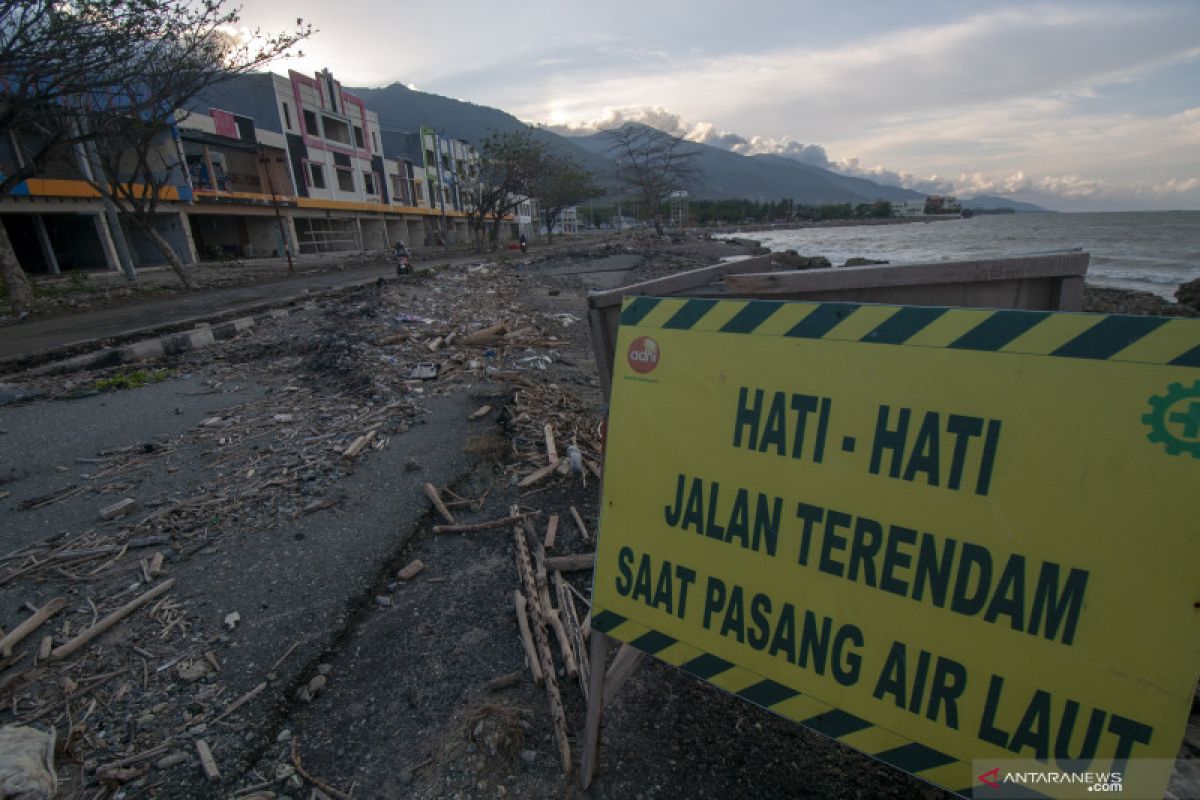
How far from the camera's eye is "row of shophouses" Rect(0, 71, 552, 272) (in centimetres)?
2564

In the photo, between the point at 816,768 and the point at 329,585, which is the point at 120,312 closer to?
the point at 329,585

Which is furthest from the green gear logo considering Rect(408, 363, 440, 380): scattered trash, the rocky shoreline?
the rocky shoreline

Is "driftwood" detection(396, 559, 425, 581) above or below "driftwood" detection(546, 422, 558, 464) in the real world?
below

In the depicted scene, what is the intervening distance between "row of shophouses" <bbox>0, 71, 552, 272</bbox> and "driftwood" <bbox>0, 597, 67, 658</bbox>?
2607cm

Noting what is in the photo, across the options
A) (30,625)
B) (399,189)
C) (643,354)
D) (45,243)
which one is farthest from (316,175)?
(643,354)

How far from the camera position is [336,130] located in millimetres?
48562

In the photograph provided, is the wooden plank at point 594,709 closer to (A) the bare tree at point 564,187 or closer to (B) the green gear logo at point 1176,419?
(B) the green gear logo at point 1176,419

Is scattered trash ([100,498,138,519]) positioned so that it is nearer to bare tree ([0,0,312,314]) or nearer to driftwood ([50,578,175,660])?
driftwood ([50,578,175,660])

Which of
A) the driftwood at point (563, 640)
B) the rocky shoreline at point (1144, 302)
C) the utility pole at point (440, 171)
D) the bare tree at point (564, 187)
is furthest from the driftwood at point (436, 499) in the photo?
the utility pole at point (440, 171)

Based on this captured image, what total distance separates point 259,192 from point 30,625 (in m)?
45.7

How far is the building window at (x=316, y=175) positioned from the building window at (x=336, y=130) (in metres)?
4.05

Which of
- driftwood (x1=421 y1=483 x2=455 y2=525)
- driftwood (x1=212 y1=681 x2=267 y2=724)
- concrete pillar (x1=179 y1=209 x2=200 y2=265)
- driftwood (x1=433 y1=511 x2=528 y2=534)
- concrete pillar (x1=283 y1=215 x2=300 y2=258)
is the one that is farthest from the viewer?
concrete pillar (x1=283 y1=215 x2=300 y2=258)

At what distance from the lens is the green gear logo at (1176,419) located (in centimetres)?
120

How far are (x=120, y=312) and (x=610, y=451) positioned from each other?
1911 cm
